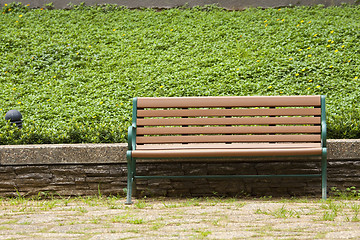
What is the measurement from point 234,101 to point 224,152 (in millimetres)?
588

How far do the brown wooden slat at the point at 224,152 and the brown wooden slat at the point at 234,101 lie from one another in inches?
20.3

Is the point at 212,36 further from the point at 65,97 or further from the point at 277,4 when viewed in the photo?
the point at 65,97

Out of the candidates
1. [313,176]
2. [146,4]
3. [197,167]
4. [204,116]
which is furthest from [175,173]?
[146,4]

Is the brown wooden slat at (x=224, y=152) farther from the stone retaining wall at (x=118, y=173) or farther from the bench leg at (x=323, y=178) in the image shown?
the stone retaining wall at (x=118, y=173)

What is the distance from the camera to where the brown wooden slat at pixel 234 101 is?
4.10 metres

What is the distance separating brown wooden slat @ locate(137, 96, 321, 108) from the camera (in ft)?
13.4

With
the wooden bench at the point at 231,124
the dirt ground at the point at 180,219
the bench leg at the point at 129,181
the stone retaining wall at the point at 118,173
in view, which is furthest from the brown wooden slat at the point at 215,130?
the dirt ground at the point at 180,219

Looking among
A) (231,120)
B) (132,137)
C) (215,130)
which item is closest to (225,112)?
(231,120)

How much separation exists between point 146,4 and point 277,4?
2877mm

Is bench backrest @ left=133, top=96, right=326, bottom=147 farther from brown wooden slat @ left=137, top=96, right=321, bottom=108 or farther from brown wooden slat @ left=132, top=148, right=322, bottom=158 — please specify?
brown wooden slat @ left=132, top=148, right=322, bottom=158

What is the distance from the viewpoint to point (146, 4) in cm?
971

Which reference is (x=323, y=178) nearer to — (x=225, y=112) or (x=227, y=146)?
(x=227, y=146)

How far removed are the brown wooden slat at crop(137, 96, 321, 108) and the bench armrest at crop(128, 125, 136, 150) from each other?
27cm

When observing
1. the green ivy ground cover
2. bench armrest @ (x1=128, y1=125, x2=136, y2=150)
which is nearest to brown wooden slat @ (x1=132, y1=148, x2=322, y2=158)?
bench armrest @ (x1=128, y1=125, x2=136, y2=150)
